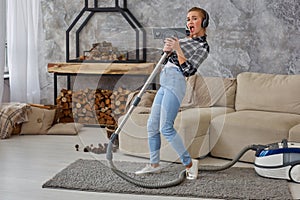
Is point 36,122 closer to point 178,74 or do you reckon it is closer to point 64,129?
point 64,129

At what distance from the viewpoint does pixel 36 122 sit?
540cm

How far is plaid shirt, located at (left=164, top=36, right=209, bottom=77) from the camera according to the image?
357 cm

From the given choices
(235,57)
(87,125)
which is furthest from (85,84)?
(235,57)

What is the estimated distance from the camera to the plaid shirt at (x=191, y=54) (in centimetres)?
357

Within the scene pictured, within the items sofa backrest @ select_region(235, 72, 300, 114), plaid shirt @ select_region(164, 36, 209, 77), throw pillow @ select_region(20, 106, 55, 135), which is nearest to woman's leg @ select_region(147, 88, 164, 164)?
plaid shirt @ select_region(164, 36, 209, 77)

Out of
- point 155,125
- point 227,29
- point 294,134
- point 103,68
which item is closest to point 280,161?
point 294,134

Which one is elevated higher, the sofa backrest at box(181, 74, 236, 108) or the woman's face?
the woman's face

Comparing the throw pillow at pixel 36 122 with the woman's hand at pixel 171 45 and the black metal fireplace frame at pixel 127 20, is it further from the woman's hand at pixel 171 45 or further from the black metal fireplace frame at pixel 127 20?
the woman's hand at pixel 171 45

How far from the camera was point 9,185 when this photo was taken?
3.62 meters

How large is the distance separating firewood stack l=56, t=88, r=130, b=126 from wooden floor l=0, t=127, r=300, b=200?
134 millimetres

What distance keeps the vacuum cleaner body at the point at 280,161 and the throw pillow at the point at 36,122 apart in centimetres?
247

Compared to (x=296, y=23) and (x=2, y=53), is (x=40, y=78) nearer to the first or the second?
(x=2, y=53)

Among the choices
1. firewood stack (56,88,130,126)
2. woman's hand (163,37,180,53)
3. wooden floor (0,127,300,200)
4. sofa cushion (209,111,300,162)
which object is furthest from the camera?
firewood stack (56,88,130,126)

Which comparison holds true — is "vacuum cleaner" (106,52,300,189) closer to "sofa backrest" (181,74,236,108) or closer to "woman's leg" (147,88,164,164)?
"woman's leg" (147,88,164,164)
